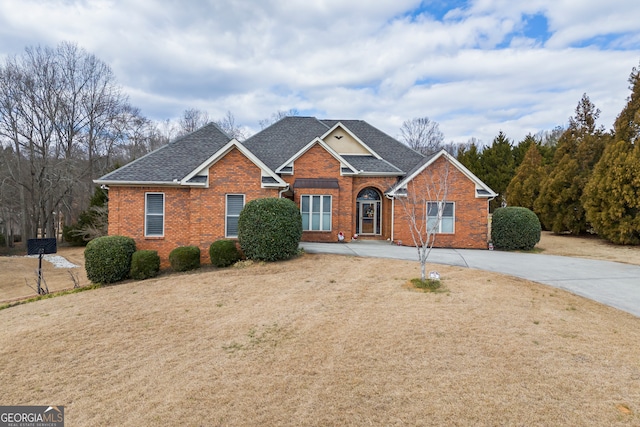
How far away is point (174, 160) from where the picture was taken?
1573cm

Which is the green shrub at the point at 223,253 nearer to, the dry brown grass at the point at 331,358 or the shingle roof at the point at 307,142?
the dry brown grass at the point at 331,358

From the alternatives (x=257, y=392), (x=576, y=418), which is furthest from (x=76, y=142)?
(x=576, y=418)

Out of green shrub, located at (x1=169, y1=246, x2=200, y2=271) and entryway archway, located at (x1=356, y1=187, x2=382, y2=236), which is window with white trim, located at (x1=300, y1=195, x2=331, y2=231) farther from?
green shrub, located at (x1=169, y1=246, x2=200, y2=271)

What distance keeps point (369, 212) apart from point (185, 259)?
10957 millimetres

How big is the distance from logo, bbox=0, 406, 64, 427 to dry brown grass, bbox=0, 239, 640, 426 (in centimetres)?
14

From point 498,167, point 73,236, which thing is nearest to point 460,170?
point 498,167

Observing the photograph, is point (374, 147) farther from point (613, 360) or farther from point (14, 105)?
A: point (14, 105)

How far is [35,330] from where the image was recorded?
6883 millimetres

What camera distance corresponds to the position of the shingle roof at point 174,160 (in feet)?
47.0

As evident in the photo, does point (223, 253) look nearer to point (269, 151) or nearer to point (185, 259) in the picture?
point (185, 259)

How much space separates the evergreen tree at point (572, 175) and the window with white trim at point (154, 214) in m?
25.9

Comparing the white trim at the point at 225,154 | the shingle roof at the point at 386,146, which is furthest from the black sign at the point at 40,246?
the shingle roof at the point at 386,146

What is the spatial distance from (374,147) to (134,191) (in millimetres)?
14666

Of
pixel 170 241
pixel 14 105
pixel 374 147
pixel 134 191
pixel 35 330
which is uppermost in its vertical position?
pixel 14 105
